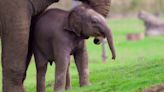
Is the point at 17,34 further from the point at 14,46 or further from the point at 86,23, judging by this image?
the point at 86,23

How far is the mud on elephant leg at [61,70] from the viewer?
12.2 meters

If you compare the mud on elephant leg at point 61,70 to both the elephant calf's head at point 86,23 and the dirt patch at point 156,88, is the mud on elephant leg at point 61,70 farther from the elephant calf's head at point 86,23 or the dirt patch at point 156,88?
the dirt patch at point 156,88

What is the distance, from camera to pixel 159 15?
57.4 m

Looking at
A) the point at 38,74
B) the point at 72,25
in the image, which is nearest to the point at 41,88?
the point at 38,74

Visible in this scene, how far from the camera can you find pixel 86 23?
12281 mm

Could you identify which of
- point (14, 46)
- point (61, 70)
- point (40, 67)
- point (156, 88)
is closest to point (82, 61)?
point (61, 70)

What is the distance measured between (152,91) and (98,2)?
2.56 m

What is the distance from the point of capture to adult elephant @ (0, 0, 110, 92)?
488 inches

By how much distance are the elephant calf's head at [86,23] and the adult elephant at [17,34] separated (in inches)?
9.5

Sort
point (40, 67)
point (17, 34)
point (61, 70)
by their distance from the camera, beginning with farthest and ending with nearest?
point (40, 67) < point (17, 34) < point (61, 70)

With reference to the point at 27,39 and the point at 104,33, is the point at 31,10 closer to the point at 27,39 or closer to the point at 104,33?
the point at 27,39

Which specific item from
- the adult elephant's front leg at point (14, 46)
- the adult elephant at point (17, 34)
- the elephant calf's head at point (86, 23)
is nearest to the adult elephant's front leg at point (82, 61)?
A: the adult elephant at point (17, 34)

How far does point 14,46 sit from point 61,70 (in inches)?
35.0

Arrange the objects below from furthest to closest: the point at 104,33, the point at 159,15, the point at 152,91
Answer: the point at 159,15 < the point at 104,33 < the point at 152,91
